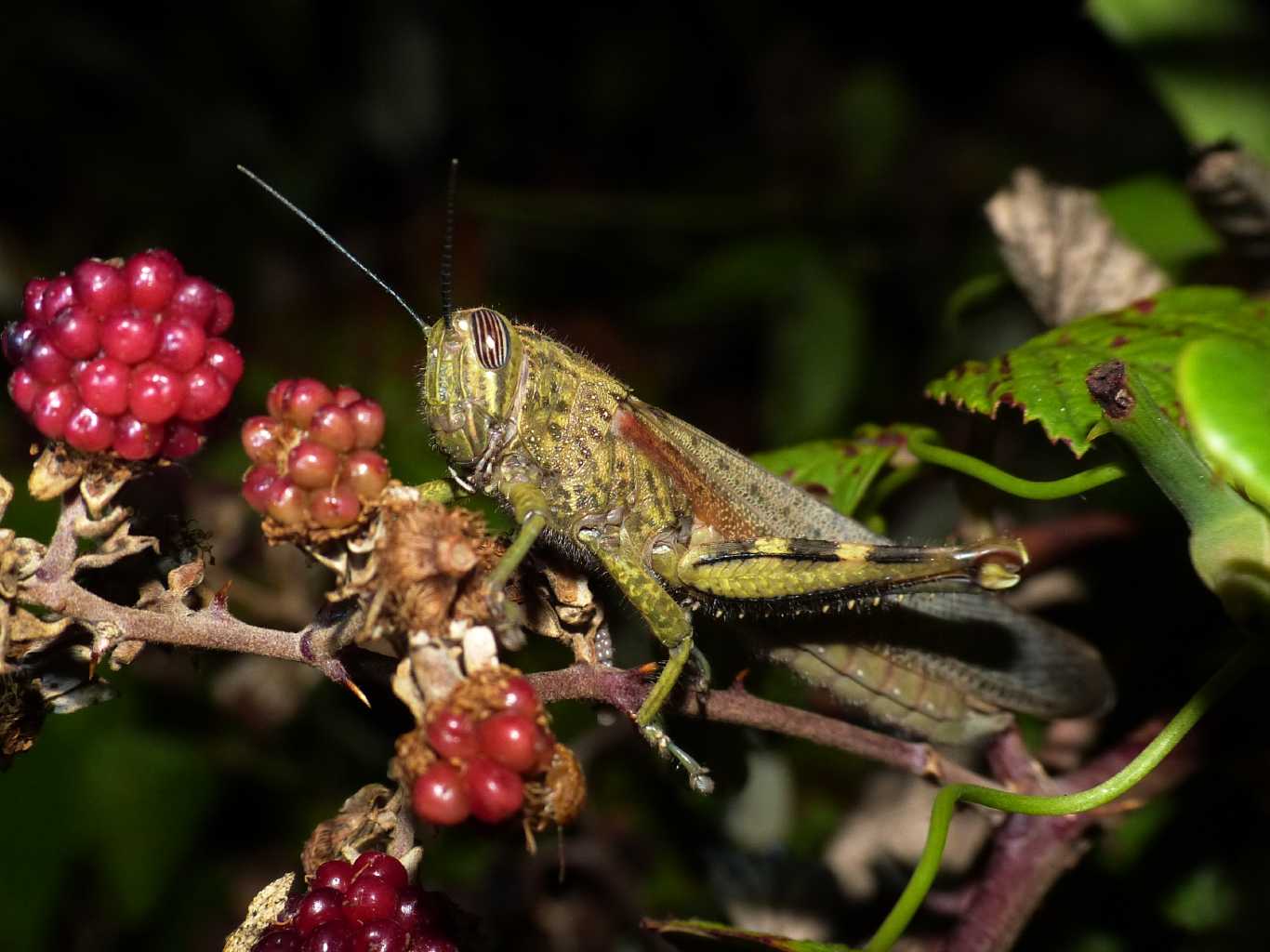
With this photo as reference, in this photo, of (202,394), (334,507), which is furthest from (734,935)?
(202,394)

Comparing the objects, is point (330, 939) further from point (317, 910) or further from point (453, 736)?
point (453, 736)

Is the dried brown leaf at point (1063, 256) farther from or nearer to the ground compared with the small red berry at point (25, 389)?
farther from the ground

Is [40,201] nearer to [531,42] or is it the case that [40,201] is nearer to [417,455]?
[531,42]

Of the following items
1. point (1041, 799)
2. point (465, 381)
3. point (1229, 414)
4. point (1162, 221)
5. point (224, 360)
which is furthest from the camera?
point (1162, 221)

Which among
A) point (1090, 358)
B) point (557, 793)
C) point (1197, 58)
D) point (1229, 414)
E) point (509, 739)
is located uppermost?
point (1197, 58)

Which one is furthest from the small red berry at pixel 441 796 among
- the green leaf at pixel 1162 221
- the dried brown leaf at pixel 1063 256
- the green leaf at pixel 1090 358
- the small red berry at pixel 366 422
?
the green leaf at pixel 1162 221

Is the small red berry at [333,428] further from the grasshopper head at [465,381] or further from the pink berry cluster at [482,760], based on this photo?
the grasshopper head at [465,381]

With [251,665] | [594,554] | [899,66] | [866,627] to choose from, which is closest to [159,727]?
[251,665]
